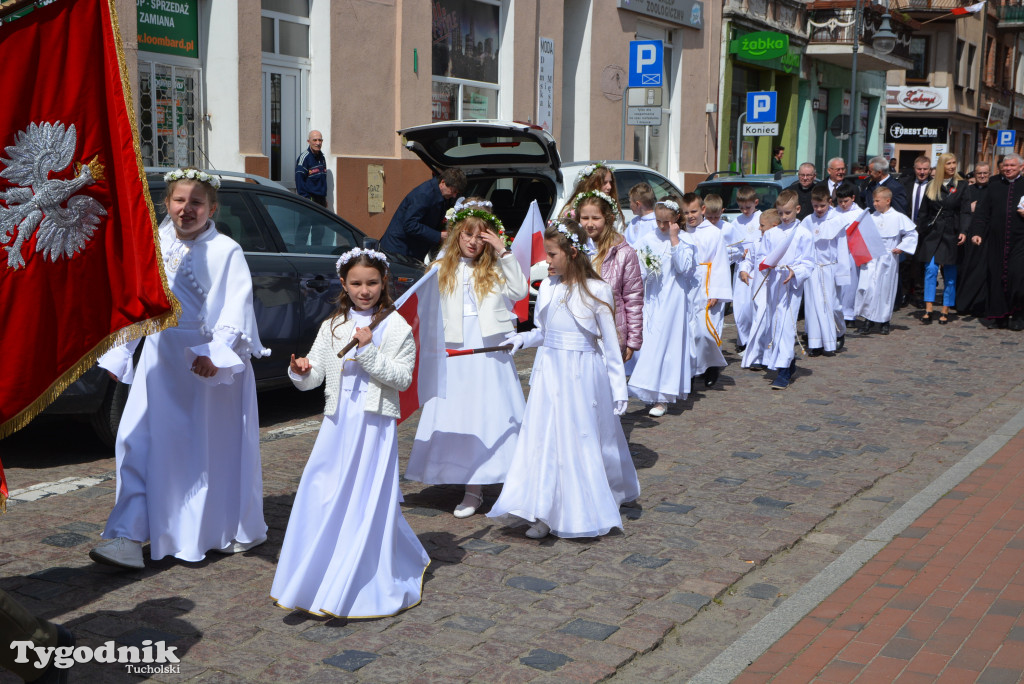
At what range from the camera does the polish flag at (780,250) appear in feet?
34.7

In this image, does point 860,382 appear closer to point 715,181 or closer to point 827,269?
point 827,269

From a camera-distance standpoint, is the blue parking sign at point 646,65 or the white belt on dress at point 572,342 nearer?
the white belt on dress at point 572,342

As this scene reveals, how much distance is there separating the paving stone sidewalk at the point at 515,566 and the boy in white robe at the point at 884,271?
17.5 feet

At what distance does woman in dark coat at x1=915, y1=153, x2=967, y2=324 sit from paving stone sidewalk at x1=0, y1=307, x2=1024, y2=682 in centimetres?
669

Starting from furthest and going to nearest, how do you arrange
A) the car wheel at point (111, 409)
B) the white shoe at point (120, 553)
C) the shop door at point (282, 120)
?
the shop door at point (282, 120), the car wheel at point (111, 409), the white shoe at point (120, 553)

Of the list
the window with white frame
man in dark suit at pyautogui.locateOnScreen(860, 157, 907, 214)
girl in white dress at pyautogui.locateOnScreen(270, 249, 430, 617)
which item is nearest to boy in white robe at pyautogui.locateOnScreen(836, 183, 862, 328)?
man in dark suit at pyautogui.locateOnScreen(860, 157, 907, 214)

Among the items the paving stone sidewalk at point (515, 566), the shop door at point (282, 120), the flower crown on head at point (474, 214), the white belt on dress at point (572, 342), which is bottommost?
the paving stone sidewalk at point (515, 566)

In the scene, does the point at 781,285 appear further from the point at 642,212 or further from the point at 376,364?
the point at 376,364

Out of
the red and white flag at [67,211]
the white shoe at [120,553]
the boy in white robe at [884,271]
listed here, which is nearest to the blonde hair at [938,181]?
the boy in white robe at [884,271]

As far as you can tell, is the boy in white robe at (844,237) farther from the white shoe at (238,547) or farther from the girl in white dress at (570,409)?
the white shoe at (238,547)

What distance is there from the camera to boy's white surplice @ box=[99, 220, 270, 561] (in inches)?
199

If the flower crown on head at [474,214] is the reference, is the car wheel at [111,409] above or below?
below

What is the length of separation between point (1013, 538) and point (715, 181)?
1229cm

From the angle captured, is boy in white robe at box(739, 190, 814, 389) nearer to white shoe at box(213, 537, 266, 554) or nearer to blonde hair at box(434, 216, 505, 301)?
blonde hair at box(434, 216, 505, 301)
